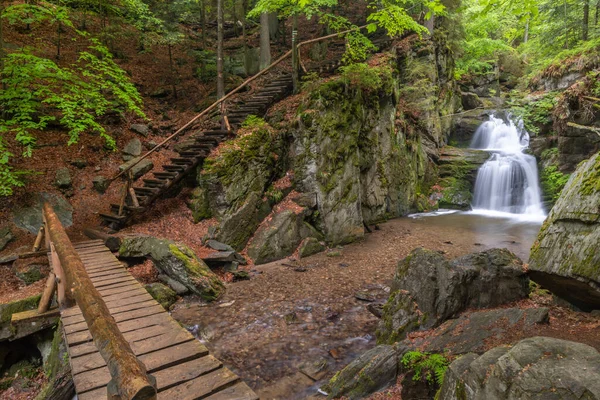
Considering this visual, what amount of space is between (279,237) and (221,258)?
2.11 meters

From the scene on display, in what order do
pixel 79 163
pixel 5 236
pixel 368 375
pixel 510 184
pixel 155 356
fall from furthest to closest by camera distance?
pixel 510 184 → pixel 79 163 → pixel 5 236 → pixel 368 375 → pixel 155 356

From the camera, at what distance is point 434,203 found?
61.9ft

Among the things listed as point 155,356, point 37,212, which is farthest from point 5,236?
point 155,356

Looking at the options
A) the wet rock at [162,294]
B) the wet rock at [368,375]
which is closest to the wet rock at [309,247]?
the wet rock at [162,294]

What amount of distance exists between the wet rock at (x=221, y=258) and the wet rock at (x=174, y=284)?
1187 mm

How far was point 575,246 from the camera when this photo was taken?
15.1 ft

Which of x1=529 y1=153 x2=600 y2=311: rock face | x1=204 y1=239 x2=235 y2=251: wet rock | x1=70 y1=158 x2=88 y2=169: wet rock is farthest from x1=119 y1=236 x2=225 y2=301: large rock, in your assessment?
x1=529 y1=153 x2=600 y2=311: rock face

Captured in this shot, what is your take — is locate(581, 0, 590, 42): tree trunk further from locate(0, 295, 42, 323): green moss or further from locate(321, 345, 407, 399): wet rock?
locate(0, 295, 42, 323): green moss

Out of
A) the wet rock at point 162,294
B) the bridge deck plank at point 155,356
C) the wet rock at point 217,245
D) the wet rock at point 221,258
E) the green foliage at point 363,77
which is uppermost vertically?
the green foliage at point 363,77

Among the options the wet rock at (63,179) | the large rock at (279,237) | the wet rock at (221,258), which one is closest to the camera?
the wet rock at (221,258)

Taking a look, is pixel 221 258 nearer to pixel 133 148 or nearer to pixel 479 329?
pixel 479 329

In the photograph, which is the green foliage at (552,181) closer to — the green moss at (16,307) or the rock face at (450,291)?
the rock face at (450,291)

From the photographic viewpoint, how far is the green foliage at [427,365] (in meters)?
3.78

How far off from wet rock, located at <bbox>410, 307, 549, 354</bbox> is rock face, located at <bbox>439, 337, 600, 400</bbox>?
0.94 metres
